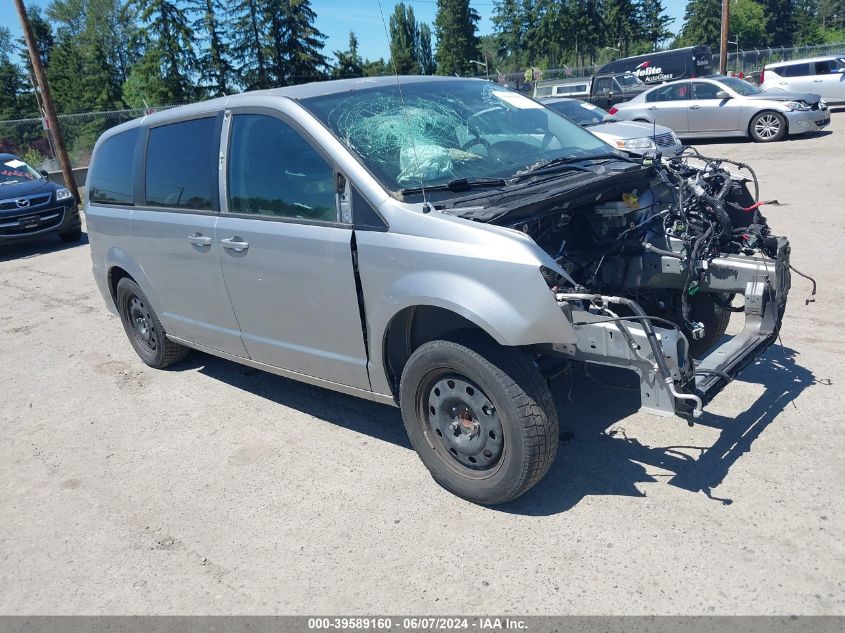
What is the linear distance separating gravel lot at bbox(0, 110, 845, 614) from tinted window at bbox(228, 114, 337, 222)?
145cm

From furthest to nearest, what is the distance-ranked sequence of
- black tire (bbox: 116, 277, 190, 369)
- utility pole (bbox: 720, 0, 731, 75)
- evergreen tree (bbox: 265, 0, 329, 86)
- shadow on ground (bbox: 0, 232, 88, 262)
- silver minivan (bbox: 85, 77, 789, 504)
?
evergreen tree (bbox: 265, 0, 329, 86), utility pole (bbox: 720, 0, 731, 75), shadow on ground (bbox: 0, 232, 88, 262), black tire (bbox: 116, 277, 190, 369), silver minivan (bbox: 85, 77, 789, 504)

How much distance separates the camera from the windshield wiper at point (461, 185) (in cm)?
372

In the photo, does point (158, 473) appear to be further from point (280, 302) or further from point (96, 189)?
point (96, 189)

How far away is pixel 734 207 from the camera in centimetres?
436

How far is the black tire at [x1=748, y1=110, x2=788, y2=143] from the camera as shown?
16406mm

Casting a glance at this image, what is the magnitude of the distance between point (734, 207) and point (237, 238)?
2985mm

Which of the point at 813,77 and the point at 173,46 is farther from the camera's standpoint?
the point at 173,46

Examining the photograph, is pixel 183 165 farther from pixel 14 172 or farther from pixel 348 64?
pixel 348 64

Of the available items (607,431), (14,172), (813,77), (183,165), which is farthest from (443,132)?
(813,77)

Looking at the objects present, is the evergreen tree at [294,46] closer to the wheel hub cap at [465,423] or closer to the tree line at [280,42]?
the tree line at [280,42]

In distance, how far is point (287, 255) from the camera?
4059 millimetres

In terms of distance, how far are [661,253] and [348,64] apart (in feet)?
134

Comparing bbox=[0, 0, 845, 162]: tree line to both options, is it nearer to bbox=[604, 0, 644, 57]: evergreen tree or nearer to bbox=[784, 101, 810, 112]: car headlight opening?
bbox=[604, 0, 644, 57]: evergreen tree

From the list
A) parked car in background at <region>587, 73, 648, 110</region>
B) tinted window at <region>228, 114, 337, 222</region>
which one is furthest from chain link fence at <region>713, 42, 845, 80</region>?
tinted window at <region>228, 114, 337, 222</region>
